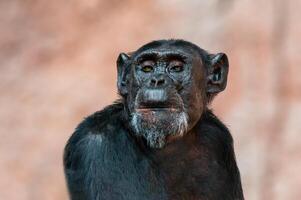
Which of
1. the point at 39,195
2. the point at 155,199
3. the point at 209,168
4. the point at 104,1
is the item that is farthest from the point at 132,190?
the point at 104,1

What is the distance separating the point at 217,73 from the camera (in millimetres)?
7234

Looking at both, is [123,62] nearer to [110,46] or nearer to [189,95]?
[189,95]

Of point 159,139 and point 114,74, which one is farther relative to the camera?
point 114,74

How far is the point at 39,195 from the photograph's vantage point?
10.6 metres

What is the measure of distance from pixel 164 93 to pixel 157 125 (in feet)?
0.72

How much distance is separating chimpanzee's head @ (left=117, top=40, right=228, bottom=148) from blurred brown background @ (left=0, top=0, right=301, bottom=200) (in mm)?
3652

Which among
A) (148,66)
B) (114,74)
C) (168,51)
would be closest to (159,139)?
(148,66)

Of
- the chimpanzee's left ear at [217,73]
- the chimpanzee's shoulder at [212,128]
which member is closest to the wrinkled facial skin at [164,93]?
the chimpanzee's left ear at [217,73]

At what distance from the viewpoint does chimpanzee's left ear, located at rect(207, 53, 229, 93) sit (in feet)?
23.4

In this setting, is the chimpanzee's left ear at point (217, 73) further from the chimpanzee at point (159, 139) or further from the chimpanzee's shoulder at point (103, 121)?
the chimpanzee's shoulder at point (103, 121)

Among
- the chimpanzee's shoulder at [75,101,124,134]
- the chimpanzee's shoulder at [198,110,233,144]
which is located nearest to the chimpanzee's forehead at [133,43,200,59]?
the chimpanzee's shoulder at [75,101,124,134]

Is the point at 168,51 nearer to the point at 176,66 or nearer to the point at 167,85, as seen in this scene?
the point at 176,66

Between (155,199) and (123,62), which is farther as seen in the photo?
(123,62)

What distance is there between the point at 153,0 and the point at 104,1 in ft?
1.87
